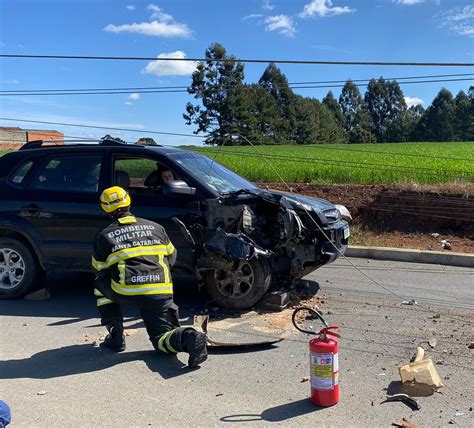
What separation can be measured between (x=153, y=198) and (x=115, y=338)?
6.02 ft

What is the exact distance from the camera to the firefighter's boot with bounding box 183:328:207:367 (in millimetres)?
4205

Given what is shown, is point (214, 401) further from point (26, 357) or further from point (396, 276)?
point (396, 276)

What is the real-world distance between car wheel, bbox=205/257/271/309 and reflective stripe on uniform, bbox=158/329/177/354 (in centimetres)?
138

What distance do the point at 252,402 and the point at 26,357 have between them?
225 cm

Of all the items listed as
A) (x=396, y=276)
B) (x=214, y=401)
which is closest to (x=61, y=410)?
(x=214, y=401)

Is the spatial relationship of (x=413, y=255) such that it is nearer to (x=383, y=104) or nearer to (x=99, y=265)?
(x=99, y=265)

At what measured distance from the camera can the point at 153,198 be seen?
596cm

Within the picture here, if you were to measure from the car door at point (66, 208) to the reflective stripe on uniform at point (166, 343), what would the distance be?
206cm

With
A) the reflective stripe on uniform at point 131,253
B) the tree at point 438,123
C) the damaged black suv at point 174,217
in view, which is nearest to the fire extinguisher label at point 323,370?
the reflective stripe on uniform at point 131,253

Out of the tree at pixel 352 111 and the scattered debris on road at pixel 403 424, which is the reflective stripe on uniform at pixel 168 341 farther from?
the tree at pixel 352 111

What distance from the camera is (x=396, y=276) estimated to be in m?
7.44

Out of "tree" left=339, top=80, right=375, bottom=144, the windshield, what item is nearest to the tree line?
"tree" left=339, top=80, right=375, bottom=144

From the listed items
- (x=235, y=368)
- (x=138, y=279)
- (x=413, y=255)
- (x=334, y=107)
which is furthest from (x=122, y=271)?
(x=334, y=107)

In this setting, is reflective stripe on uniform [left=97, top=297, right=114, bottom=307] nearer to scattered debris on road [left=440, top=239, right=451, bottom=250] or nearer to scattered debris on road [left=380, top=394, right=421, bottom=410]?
scattered debris on road [left=380, top=394, right=421, bottom=410]
